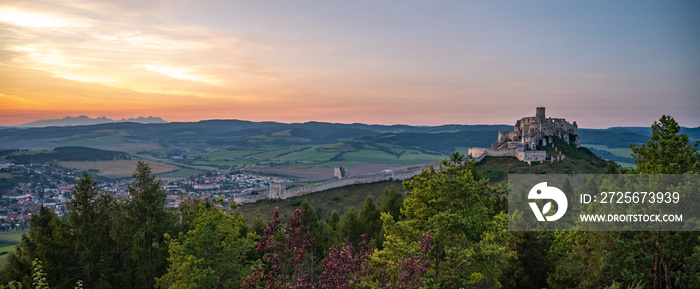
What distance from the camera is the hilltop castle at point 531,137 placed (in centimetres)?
7620

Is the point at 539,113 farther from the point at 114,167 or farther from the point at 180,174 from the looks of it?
the point at 114,167

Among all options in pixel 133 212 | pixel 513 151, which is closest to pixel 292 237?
pixel 133 212

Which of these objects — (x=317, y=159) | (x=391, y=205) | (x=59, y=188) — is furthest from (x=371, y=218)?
(x=317, y=159)

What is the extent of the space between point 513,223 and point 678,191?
26.8 ft

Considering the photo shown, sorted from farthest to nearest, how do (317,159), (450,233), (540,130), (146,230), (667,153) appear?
(317,159), (540,130), (146,230), (667,153), (450,233)

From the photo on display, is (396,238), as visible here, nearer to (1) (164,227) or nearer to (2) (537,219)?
(2) (537,219)

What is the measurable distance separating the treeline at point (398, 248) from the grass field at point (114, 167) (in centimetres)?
11843

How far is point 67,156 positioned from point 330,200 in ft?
449

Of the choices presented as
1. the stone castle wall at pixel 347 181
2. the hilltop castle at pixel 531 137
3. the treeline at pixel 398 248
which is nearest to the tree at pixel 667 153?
the treeline at pixel 398 248

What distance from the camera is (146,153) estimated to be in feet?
646

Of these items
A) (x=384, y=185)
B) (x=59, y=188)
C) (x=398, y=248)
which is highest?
(x=398, y=248)

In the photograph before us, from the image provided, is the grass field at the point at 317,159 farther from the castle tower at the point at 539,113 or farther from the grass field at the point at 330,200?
the grass field at the point at 330,200

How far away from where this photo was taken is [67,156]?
501 feet

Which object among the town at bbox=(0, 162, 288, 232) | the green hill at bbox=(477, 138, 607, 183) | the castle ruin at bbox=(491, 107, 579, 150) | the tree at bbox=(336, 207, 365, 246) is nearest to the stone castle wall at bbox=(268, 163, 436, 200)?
the town at bbox=(0, 162, 288, 232)
